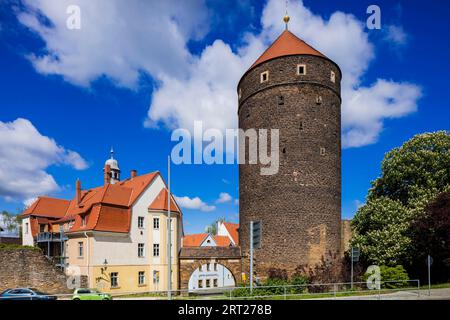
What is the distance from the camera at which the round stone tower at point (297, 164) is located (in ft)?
84.4

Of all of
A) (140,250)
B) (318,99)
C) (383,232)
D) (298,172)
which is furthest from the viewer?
(140,250)

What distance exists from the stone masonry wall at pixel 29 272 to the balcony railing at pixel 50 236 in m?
5.10

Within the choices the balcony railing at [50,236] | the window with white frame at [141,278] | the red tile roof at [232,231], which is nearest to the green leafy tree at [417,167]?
the window with white frame at [141,278]

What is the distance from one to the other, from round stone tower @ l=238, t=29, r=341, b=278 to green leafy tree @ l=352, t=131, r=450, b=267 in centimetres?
278

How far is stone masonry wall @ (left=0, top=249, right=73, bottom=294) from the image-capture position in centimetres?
2367

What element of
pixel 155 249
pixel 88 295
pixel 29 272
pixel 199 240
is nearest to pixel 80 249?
pixel 29 272

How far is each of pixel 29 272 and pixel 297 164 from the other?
2127 cm

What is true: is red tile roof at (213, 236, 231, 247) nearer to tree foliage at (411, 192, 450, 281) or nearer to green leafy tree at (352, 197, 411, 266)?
green leafy tree at (352, 197, 411, 266)

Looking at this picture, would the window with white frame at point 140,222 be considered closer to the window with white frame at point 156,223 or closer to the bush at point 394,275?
the window with white frame at point 156,223

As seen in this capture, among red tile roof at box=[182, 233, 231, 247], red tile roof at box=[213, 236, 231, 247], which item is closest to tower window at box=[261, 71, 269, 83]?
red tile roof at box=[182, 233, 231, 247]

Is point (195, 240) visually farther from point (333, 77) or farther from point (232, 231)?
point (333, 77)

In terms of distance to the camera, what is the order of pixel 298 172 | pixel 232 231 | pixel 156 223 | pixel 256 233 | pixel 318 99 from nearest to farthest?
pixel 256 233 → pixel 298 172 → pixel 318 99 → pixel 156 223 → pixel 232 231

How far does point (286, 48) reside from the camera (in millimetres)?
28016
